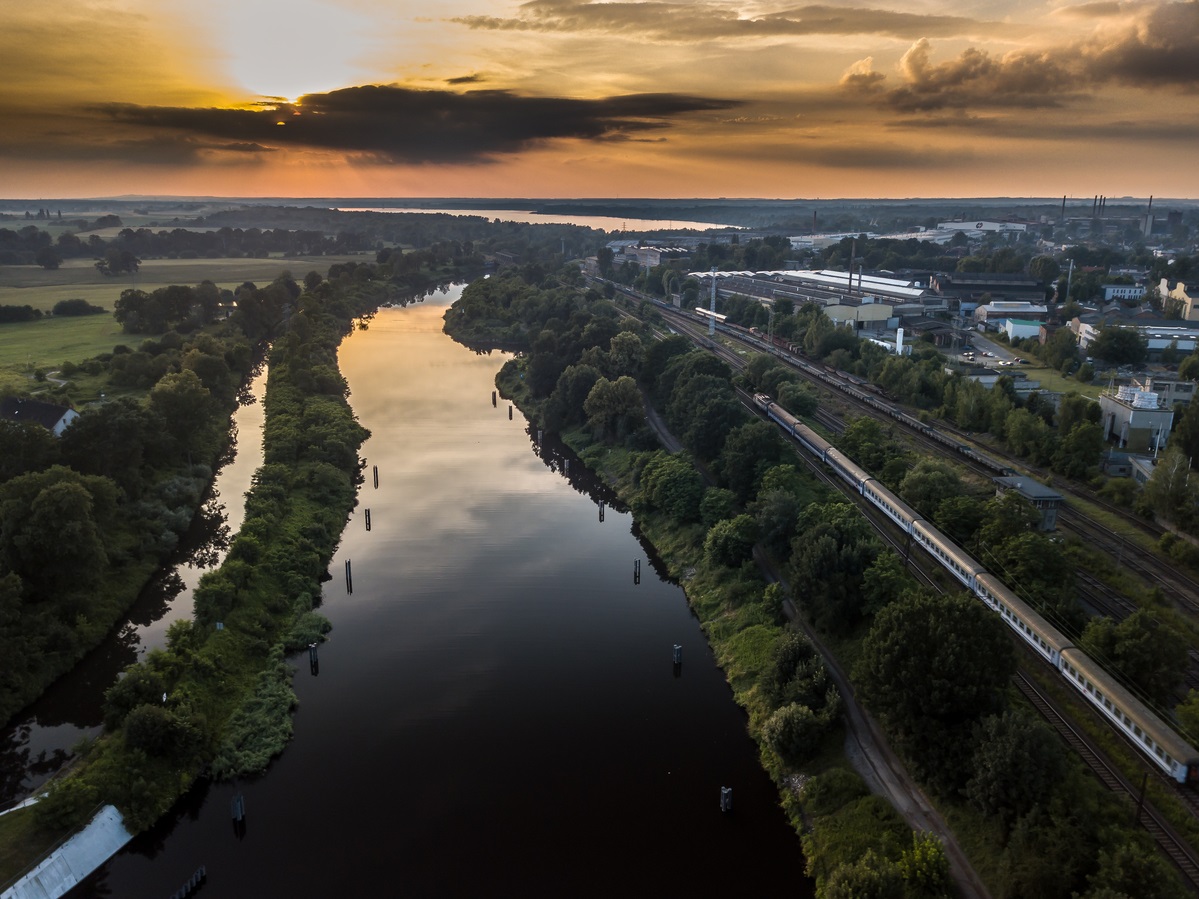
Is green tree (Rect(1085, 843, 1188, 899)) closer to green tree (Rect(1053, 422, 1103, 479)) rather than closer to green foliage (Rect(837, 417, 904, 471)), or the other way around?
green foliage (Rect(837, 417, 904, 471))

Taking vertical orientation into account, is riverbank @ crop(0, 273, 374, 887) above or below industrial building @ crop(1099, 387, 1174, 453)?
below

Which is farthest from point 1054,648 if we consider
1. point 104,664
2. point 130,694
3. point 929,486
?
point 104,664

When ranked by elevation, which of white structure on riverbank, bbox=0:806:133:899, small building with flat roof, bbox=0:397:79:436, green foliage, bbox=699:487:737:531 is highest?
small building with flat roof, bbox=0:397:79:436

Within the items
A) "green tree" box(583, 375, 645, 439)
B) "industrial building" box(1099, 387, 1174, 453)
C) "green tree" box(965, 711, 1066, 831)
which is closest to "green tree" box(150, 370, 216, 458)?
"green tree" box(583, 375, 645, 439)

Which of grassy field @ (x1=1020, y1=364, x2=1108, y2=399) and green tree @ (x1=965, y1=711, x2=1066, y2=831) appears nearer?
green tree @ (x1=965, y1=711, x2=1066, y2=831)

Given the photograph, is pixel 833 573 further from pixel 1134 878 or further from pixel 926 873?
pixel 1134 878

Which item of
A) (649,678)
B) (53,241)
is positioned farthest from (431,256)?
(649,678)
